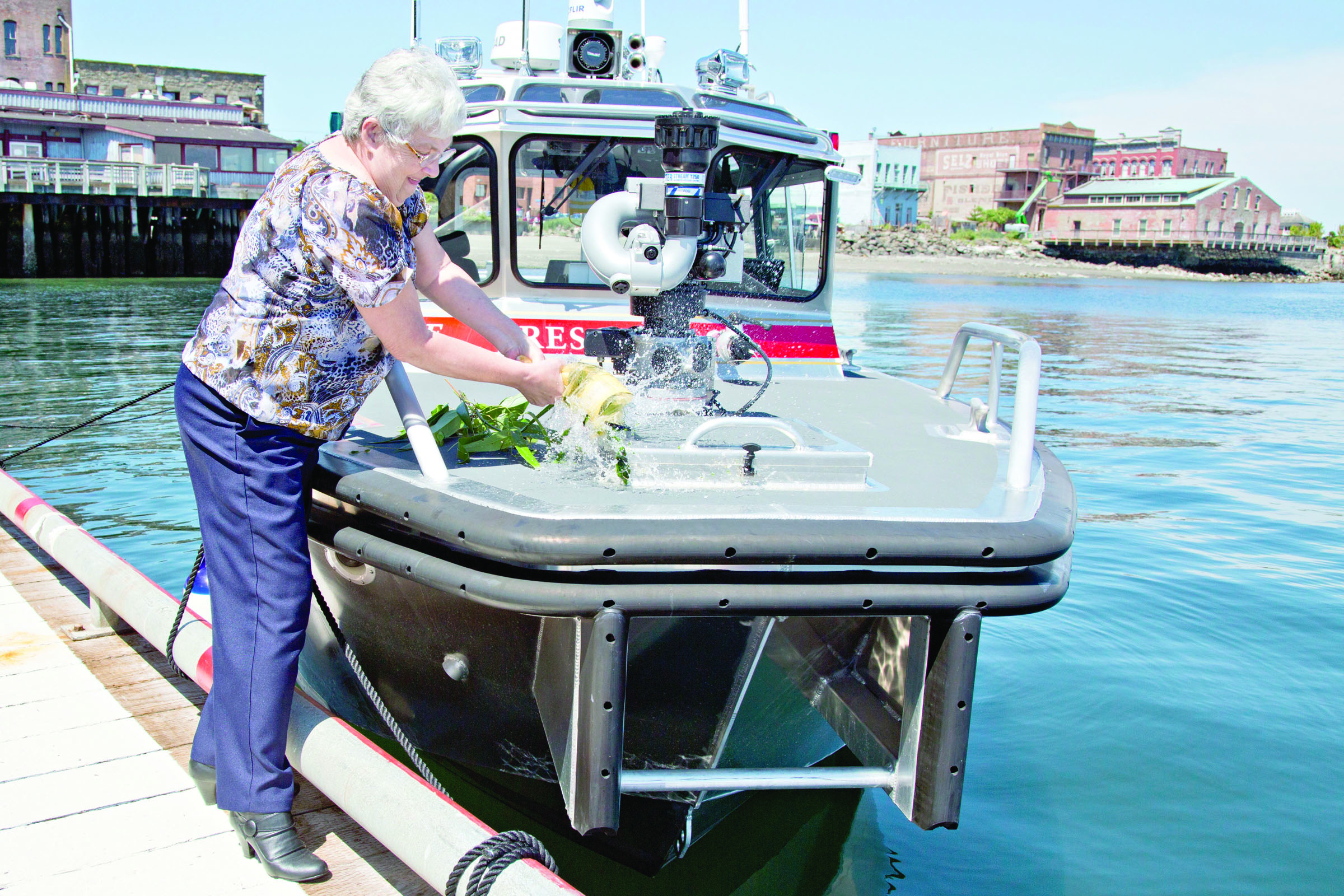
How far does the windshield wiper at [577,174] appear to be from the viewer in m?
4.17

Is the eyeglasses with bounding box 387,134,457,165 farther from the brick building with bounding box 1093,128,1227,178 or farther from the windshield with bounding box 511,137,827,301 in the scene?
the brick building with bounding box 1093,128,1227,178

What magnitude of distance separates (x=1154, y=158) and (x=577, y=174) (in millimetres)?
112832

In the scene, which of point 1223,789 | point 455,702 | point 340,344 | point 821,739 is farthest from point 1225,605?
point 340,344

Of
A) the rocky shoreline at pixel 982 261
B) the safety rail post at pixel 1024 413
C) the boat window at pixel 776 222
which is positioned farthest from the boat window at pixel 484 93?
the rocky shoreline at pixel 982 261

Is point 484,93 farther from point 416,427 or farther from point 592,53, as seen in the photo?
point 416,427

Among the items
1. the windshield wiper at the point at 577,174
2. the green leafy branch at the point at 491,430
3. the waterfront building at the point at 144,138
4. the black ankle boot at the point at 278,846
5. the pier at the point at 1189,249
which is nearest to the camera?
the black ankle boot at the point at 278,846

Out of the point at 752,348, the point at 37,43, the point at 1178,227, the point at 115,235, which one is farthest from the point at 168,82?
the point at 1178,227

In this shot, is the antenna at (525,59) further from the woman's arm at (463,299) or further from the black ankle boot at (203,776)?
the black ankle boot at (203,776)

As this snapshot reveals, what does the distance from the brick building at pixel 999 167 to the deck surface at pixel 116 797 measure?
9779cm

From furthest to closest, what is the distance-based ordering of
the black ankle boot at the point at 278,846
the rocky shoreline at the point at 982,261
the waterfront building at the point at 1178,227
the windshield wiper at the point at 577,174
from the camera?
1. the waterfront building at the point at 1178,227
2. the rocky shoreline at the point at 982,261
3. the windshield wiper at the point at 577,174
4. the black ankle boot at the point at 278,846

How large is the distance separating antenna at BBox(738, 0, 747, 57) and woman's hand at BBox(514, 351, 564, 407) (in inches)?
124

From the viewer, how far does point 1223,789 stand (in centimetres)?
408

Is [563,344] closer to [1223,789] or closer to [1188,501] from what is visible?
[1223,789]

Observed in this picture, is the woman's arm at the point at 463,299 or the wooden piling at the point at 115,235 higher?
the wooden piling at the point at 115,235
